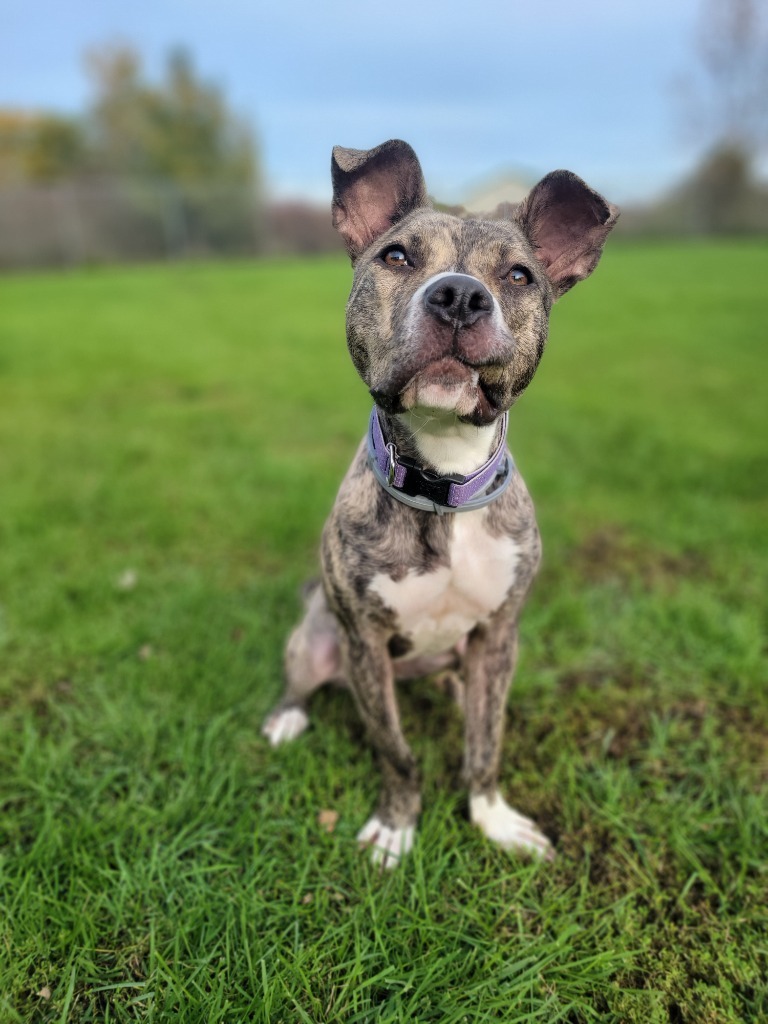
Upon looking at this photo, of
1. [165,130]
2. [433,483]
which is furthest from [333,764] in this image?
[165,130]

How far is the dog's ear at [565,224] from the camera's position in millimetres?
1884

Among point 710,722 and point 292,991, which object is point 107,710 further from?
point 710,722

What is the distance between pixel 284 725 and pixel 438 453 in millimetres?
1410

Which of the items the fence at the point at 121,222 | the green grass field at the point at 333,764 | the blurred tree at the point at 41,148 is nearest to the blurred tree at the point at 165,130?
the blurred tree at the point at 41,148

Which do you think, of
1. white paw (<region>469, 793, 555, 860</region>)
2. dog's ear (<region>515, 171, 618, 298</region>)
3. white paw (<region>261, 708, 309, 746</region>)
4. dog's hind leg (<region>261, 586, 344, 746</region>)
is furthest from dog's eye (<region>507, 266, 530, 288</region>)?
white paw (<region>261, 708, 309, 746</region>)

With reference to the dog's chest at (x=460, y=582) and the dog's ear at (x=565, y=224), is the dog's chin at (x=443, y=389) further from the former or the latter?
the dog's ear at (x=565, y=224)

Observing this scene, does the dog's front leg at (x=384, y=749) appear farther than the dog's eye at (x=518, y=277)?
Yes

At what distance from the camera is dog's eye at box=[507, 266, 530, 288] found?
180 centimetres

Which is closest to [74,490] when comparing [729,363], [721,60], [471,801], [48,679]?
[48,679]

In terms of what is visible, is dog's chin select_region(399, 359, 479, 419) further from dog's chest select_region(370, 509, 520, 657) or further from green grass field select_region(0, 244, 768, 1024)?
green grass field select_region(0, 244, 768, 1024)

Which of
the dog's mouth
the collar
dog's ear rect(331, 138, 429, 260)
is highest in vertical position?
dog's ear rect(331, 138, 429, 260)

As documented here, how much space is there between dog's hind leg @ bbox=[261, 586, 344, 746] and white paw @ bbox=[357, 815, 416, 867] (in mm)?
525

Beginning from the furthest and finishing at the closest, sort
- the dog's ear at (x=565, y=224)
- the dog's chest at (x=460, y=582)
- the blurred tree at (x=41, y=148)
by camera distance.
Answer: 1. the blurred tree at (x=41, y=148)
2. the dog's chest at (x=460, y=582)
3. the dog's ear at (x=565, y=224)

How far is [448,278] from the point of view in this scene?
5.08ft
